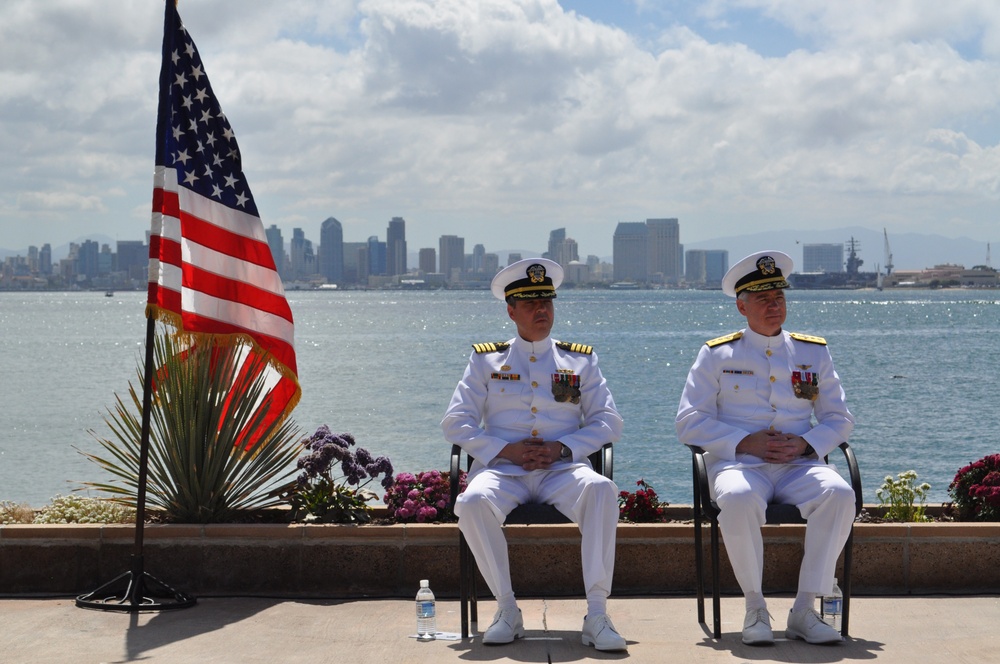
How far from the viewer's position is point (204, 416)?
21.3 ft

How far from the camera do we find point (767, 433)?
5.71 metres

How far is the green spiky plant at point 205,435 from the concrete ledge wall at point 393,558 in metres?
Answer: 0.29

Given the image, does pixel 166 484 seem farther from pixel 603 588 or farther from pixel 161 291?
pixel 603 588

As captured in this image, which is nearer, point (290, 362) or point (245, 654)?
point (245, 654)

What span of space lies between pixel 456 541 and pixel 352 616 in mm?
671

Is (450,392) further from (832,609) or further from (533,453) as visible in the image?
(832,609)

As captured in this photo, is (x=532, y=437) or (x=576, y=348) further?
(x=576, y=348)

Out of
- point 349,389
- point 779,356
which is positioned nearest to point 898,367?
point 349,389

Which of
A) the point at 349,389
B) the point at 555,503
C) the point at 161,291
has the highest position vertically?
the point at 161,291

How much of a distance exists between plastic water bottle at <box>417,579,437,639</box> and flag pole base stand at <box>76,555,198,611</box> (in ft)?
4.08

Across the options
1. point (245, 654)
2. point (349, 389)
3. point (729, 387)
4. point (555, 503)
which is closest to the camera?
point (245, 654)

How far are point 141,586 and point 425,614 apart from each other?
4.80ft

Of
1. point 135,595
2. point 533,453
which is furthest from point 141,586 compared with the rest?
point 533,453

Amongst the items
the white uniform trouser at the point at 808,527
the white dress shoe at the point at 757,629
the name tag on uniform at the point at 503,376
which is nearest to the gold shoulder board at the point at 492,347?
the name tag on uniform at the point at 503,376
